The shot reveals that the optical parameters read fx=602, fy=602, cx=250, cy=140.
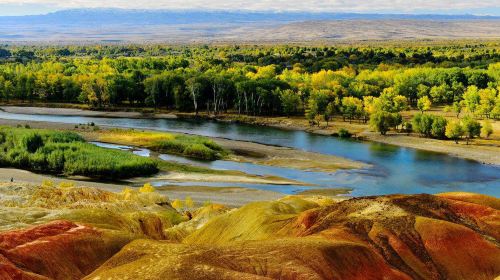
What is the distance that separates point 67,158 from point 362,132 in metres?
56.6

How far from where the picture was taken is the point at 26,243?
25203mm

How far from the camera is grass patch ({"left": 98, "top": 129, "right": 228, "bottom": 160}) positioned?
89.8 meters

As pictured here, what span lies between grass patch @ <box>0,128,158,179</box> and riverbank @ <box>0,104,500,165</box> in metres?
45.8

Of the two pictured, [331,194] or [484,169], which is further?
[484,169]

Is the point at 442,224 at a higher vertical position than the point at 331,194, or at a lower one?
higher

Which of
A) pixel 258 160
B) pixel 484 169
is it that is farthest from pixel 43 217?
pixel 484 169

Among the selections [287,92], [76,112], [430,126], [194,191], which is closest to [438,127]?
[430,126]

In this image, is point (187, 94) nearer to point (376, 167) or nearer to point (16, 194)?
point (376, 167)

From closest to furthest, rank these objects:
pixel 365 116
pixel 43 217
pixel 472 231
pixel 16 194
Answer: pixel 472 231 < pixel 43 217 < pixel 16 194 < pixel 365 116

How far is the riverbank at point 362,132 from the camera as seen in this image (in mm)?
93500

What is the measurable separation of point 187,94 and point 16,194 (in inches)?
3672

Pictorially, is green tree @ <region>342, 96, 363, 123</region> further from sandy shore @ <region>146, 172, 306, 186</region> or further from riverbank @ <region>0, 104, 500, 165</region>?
sandy shore @ <region>146, 172, 306, 186</region>

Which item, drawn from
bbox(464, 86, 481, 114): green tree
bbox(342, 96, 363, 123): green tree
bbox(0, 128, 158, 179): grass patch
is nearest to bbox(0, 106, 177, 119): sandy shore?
bbox(342, 96, 363, 123): green tree

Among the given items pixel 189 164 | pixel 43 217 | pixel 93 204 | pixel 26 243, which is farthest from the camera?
pixel 189 164
